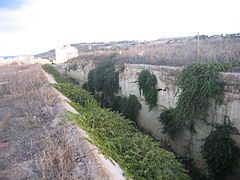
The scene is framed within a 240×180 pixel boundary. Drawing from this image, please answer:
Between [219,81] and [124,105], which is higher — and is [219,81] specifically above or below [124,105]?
above

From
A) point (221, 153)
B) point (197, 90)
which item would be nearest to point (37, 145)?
point (221, 153)

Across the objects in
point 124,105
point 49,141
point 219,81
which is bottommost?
point 124,105

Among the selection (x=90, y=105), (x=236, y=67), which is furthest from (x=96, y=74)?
(x=236, y=67)

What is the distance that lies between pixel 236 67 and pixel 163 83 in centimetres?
349

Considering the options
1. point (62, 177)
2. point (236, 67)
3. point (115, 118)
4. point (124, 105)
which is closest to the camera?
point (62, 177)

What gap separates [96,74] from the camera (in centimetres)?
2114

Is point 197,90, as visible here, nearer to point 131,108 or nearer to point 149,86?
point 149,86

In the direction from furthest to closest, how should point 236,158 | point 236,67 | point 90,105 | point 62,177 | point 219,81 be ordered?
point 90,105 < point 236,67 < point 219,81 < point 236,158 < point 62,177

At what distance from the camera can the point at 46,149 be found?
7.01 meters

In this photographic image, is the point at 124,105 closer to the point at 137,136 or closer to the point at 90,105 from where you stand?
the point at 90,105

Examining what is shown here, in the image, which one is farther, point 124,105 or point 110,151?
point 124,105

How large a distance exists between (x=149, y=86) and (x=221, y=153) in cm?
562

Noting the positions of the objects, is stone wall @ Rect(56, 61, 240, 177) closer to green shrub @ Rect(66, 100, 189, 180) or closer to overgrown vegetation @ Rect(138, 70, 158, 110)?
overgrown vegetation @ Rect(138, 70, 158, 110)

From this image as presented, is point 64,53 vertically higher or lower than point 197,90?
lower
